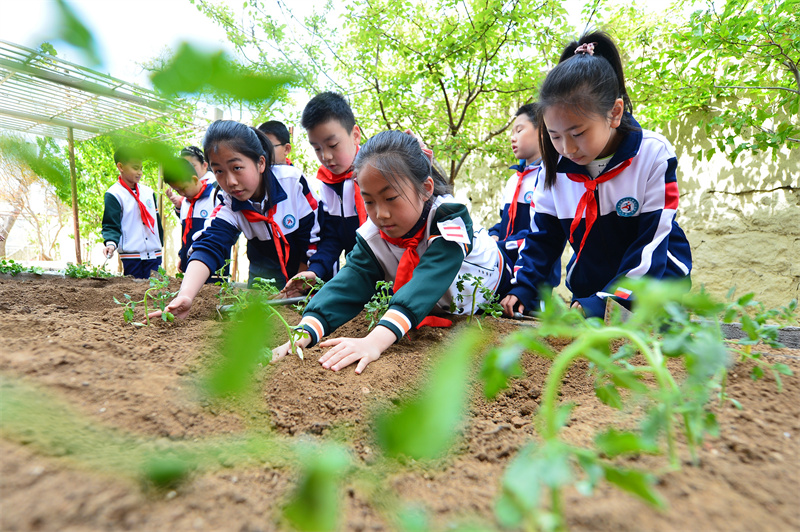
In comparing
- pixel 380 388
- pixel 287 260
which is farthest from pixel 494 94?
pixel 380 388

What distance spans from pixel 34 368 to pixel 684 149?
5606 millimetres

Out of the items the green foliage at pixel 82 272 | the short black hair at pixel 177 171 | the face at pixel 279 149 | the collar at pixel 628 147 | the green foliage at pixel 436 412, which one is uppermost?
the face at pixel 279 149

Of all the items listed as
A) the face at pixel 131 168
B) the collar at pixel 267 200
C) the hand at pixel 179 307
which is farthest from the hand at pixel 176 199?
the face at pixel 131 168

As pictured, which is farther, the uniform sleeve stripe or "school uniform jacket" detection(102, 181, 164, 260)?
"school uniform jacket" detection(102, 181, 164, 260)

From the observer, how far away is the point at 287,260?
2902 mm

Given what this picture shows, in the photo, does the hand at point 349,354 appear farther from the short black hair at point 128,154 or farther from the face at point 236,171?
the face at point 236,171

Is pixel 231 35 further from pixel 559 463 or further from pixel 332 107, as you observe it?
pixel 332 107

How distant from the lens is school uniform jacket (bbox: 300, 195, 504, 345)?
5.20 feet

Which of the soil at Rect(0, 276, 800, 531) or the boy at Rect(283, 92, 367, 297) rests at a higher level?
the boy at Rect(283, 92, 367, 297)

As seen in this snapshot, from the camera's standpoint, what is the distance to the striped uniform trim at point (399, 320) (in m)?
1.54

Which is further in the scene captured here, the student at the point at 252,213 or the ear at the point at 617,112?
the student at the point at 252,213

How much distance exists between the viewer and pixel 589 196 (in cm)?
189

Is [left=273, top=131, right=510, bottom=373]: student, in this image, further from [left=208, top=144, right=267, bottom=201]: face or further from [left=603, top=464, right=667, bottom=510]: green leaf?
[left=603, top=464, right=667, bottom=510]: green leaf

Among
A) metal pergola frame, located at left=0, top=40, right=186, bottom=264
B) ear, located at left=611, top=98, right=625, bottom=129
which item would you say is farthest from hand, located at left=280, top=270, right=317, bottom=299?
metal pergola frame, located at left=0, top=40, right=186, bottom=264
